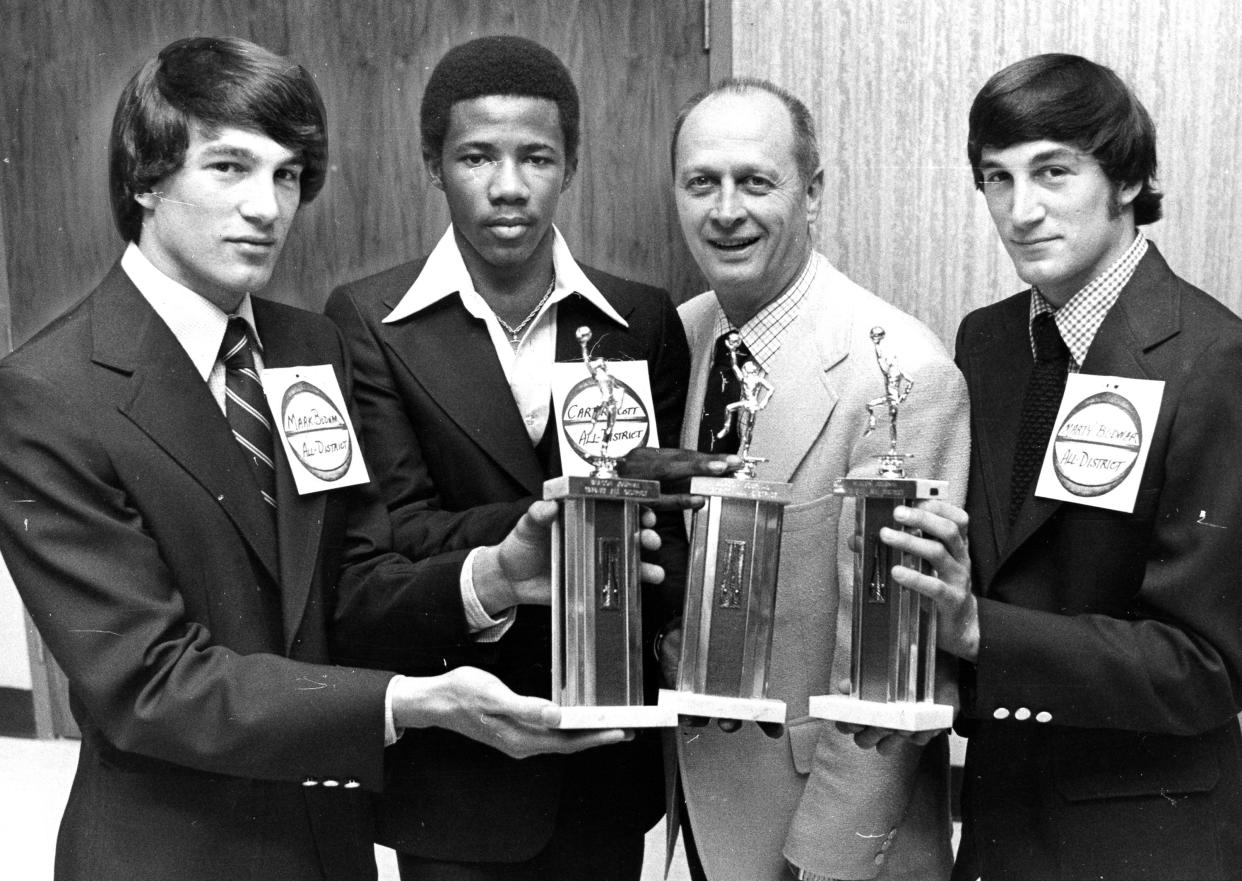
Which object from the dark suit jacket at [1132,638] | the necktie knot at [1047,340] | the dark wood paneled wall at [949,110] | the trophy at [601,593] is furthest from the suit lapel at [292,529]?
the dark wood paneled wall at [949,110]

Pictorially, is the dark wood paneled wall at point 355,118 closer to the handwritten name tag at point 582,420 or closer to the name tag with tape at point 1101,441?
the handwritten name tag at point 582,420

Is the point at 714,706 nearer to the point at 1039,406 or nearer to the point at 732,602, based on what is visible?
the point at 732,602

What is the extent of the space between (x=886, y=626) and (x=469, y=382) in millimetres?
762

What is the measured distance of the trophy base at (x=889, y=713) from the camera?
5.50ft

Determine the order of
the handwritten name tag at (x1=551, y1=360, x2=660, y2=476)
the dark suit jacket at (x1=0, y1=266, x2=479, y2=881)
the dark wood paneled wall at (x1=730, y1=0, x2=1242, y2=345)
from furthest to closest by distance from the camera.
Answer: the dark wood paneled wall at (x1=730, y1=0, x2=1242, y2=345) < the handwritten name tag at (x1=551, y1=360, x2=660, y2=476) < the dark suit jacket at (x1=0, y1=266, x2=479, y2=881)

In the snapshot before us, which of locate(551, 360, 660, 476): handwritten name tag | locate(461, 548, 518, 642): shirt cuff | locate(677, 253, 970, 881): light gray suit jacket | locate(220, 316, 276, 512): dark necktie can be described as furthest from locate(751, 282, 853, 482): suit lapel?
locate(220, 316, 276, 512): dark necktie

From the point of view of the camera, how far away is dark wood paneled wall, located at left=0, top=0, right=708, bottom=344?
2686 mm

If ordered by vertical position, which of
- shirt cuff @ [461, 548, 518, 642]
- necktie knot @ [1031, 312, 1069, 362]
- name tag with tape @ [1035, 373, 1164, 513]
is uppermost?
necktie knot @ [1031, 312, 1069, 362]

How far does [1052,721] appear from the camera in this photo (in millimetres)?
1795

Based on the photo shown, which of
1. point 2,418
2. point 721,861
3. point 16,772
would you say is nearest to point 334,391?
point 2,418

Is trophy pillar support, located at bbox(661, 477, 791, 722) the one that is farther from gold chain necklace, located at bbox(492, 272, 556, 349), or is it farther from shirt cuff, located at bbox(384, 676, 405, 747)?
gold chain necklace, located at bbox(492, 272, 556, 349)

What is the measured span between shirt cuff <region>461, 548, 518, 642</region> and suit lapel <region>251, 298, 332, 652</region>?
230 millimetres

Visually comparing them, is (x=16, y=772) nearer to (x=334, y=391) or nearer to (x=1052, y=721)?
(x=334, y=391)

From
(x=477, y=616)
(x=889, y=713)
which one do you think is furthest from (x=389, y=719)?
(x=889, y=713)
